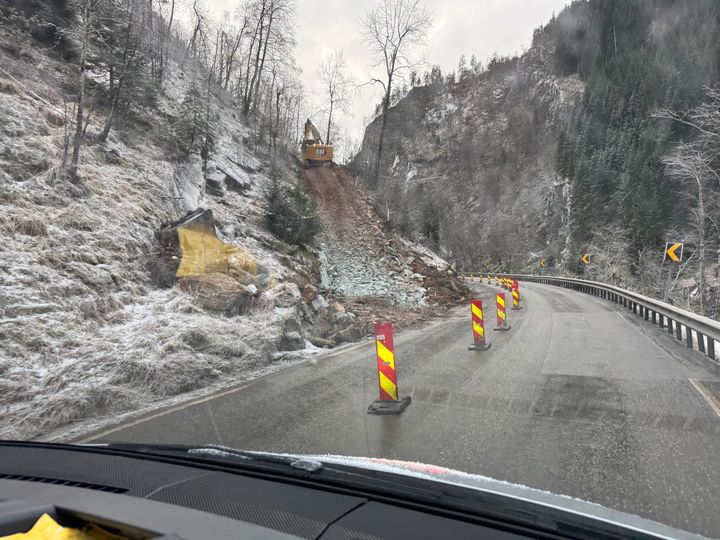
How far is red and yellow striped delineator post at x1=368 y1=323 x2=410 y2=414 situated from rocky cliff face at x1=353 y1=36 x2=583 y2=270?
52.4 metres

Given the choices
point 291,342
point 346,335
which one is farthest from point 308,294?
point 291,342

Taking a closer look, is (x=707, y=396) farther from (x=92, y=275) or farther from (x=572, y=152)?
(x=572, y=152)

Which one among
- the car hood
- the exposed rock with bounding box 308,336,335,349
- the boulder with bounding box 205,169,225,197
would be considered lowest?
the exposed rock with bounding box 308,336,335,349

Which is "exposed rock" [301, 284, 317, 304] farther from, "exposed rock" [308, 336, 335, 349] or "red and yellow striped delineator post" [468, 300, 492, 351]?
"red and yellow striped delineator post" [468, 300, 492, 351]

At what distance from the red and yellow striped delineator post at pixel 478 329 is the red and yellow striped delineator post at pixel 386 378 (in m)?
3.93

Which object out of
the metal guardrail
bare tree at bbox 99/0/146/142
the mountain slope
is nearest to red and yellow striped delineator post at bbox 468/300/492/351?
the metal guardrail

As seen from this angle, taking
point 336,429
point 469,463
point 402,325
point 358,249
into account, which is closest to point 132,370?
point 336,429

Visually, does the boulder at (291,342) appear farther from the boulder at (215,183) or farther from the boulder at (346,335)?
the boulder at (215,183)

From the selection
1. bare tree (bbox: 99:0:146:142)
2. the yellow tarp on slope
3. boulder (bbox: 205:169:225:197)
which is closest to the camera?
the yellow tarp on slope

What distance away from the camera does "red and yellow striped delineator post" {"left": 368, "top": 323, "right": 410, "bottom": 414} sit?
18.9 feet

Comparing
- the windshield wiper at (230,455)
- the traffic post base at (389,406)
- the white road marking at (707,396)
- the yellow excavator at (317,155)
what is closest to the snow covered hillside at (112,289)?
the traffic post base at (389,406)

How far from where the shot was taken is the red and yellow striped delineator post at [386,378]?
5766 millimetres

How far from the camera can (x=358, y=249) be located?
21.7m

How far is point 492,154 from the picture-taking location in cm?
9350
